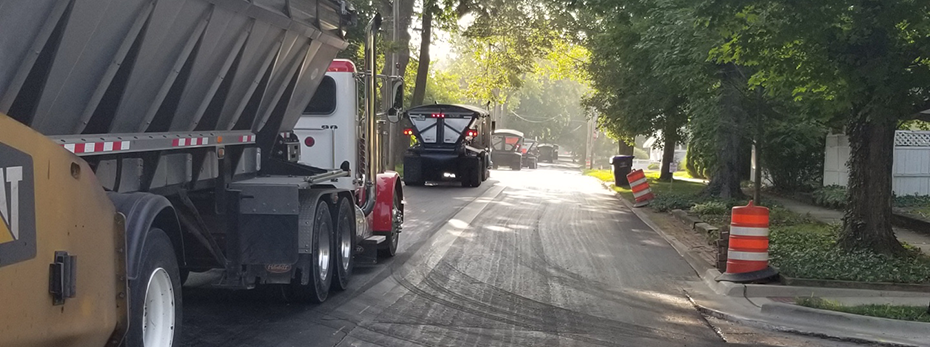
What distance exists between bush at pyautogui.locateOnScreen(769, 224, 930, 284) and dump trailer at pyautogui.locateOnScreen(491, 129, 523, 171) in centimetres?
4524

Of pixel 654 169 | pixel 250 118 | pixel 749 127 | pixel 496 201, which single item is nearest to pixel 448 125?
pixel 496 201

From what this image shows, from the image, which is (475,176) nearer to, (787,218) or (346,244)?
(787,218)

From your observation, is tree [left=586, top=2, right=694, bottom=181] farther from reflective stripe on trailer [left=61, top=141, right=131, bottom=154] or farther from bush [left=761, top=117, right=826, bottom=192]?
reflective stripe on trailer [left=61, top=141, right=131, bottom=154]

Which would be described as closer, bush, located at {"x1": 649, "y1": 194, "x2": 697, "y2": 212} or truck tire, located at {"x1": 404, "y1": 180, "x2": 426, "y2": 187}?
bush, located at {"x1": 649, "y1": 194, "x2": 697, "y2": 212}

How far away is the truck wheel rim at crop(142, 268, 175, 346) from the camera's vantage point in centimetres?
620

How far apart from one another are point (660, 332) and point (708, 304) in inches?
74.7

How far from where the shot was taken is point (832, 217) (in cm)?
2062

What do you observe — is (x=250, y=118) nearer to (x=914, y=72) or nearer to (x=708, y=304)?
(x=708, y=304)

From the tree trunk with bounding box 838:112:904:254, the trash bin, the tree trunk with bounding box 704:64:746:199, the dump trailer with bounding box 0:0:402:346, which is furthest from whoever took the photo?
the trash bin

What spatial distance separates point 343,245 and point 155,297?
4599mm

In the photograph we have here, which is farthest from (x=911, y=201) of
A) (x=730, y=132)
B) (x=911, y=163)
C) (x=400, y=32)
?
(x=400, y=32)

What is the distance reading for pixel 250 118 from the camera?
9.52 meters

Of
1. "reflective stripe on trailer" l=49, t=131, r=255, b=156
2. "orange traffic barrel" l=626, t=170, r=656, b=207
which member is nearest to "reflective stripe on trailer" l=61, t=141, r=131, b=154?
"reflective stripe on trailer" l=49, t=131, r=255, b=156

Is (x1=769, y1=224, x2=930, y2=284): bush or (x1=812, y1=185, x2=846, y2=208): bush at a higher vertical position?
(x1=812, y1=185, x2=846, y2=208): bush
